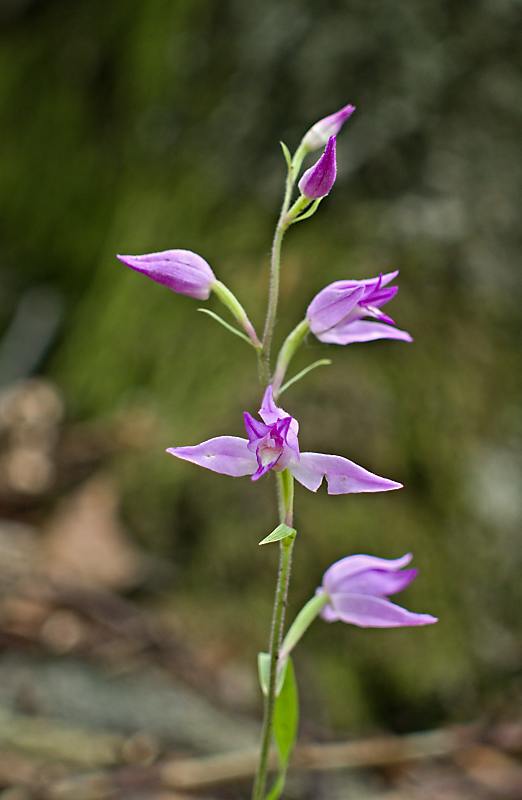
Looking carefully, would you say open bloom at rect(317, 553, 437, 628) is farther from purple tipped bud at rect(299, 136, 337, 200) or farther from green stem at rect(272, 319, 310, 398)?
purple tipped bud at rect(299, 136, 337, 200)

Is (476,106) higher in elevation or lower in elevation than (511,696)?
higher

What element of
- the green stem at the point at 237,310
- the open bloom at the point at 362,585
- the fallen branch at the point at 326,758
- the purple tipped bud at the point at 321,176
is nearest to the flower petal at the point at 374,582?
the open bloom at the point at 362,585

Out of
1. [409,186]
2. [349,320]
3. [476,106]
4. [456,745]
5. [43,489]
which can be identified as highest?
[476,106]

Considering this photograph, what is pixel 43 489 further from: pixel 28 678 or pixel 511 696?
pixel 511 696

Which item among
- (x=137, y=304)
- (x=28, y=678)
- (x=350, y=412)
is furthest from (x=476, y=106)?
(x=28, y=678)

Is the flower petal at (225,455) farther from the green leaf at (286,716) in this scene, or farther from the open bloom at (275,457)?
the green leaf at (286,716)

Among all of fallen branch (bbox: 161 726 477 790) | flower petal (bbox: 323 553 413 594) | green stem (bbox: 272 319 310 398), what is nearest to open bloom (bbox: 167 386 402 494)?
green stem (bbox: 272 319 310 398)

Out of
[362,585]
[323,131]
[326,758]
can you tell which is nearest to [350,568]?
[362,585]

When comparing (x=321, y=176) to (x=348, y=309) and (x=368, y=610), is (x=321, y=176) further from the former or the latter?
(x=368, y=610)
